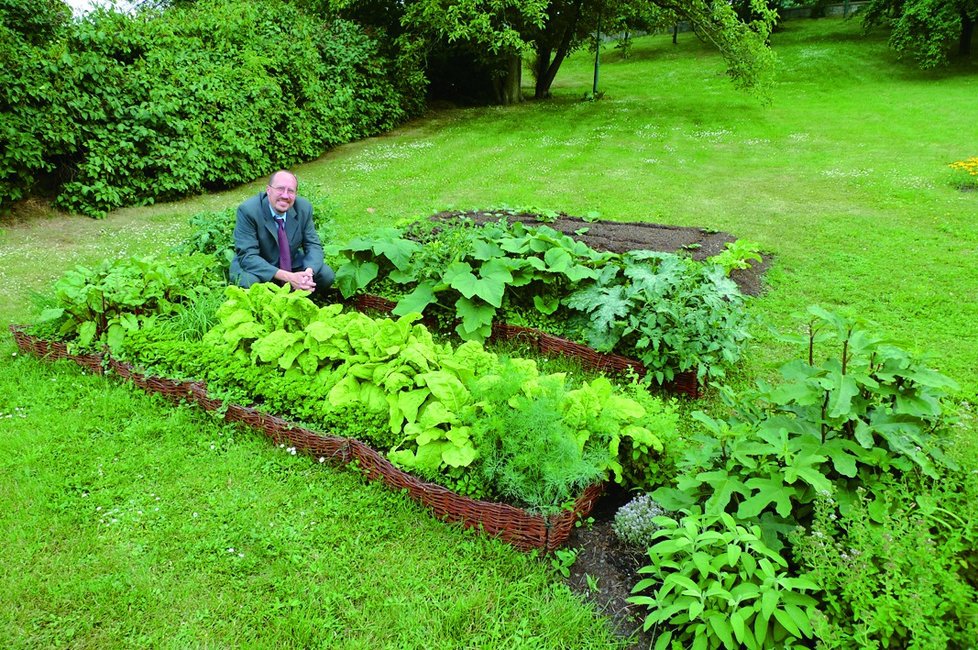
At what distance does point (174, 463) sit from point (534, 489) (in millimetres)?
2184

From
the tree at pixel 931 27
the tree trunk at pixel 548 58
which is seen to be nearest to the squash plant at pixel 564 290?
the tree trunk at pixel 548 58

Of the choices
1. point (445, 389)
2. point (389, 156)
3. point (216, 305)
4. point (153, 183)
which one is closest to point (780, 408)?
point (445, 389)

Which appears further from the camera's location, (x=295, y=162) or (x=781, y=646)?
(x=295, y=162)

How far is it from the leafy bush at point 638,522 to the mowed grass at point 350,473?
42 cm

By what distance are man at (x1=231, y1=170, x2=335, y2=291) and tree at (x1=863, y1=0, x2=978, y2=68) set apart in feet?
78.0

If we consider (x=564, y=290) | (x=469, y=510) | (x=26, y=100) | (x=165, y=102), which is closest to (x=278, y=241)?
(x=564, y=290)

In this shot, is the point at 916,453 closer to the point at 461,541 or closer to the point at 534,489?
the point at 534,489

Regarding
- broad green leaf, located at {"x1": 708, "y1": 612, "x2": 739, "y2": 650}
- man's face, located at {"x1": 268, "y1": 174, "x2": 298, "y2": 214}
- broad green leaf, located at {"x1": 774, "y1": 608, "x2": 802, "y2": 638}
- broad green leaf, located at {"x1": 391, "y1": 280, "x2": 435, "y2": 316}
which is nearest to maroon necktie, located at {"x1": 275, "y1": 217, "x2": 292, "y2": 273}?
man's face, located at {"x1": 268, "y1": 174, "x2": 298, "y2": 214}

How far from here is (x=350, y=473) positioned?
343 cm

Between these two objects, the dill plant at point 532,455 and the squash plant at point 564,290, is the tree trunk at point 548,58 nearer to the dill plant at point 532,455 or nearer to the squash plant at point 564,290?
the squash plant at point 564,290

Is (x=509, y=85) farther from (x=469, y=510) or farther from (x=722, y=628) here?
(x=722, y=628)

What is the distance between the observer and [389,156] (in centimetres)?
1341

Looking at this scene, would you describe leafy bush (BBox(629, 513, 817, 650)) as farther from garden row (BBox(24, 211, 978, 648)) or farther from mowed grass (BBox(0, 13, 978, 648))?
mowed grass (BBox(0, 13, 978, 648))

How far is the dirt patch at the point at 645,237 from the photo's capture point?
20.9 ft
